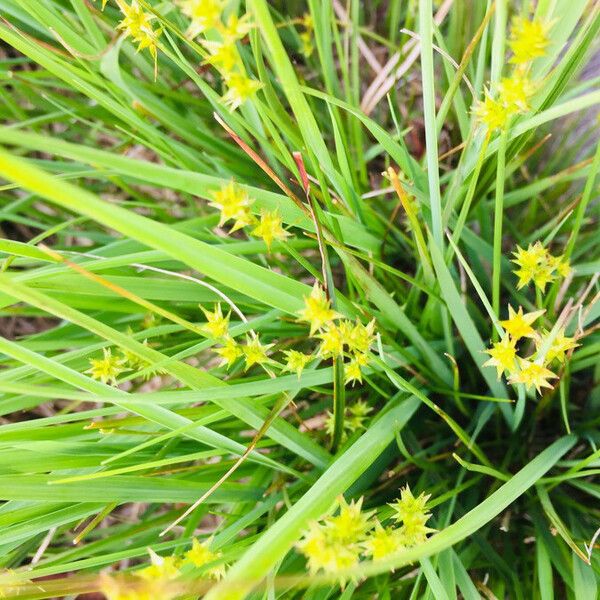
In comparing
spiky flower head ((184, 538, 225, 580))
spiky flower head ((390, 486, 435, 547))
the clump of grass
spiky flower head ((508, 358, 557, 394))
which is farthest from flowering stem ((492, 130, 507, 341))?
spiky flower head ((184, 538, 225, 580))

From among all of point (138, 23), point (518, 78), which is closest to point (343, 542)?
point (518, 78)

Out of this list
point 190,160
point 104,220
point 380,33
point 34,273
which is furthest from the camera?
point 380,33

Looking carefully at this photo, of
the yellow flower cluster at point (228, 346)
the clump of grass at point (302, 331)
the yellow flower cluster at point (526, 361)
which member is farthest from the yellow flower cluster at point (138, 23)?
the yellow flower cluster at point (526, 361)

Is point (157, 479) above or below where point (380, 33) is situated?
below

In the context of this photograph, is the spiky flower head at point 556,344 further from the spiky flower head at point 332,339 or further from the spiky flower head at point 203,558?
the spiky flower head at point 203,558

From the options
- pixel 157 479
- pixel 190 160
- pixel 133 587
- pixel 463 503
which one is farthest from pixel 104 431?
pixel 463 503

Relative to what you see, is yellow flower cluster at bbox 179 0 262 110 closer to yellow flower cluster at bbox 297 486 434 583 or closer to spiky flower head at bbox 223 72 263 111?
spiky flower head at bbox 223 72 263 111

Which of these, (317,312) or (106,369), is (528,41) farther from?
(106,369)

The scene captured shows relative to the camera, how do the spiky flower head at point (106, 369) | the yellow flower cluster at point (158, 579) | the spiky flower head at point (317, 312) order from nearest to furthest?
1. the yellow flower cluster at point (158, 579)
2. the spiky flower head at point (317, 312)
3. the spiky flower head at point (106, 369)

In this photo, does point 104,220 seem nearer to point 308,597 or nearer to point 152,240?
point 152,240
